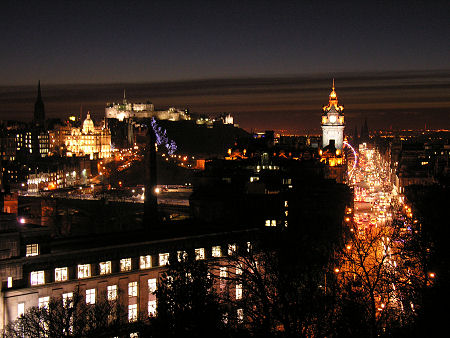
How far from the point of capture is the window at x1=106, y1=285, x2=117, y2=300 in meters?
32.6

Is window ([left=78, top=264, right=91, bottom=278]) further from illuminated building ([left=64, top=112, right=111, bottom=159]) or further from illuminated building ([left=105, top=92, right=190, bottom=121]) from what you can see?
illuminated building ([left=105, top=92, right=190, bottom=121])

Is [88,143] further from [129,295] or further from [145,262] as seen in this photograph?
[129,295]

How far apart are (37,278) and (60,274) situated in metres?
1.13

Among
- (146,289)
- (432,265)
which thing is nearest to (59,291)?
(146,289)

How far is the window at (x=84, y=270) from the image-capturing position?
106ft

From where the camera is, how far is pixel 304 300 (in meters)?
20.7

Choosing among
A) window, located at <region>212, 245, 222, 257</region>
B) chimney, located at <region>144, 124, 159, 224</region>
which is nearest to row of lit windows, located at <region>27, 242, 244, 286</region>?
window, located at <region>212, 245, 222, 257</region>

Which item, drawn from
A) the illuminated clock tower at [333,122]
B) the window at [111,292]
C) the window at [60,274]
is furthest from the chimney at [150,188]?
the illuminated clock tower at [333,122]

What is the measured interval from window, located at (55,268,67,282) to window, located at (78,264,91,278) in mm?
776

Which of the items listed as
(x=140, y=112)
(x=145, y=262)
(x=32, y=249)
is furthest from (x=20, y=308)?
(x=140, y=112)

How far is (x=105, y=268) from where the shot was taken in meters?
33.4

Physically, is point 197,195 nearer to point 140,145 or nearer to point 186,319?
point 186,319

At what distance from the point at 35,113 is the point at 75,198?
3728 inches

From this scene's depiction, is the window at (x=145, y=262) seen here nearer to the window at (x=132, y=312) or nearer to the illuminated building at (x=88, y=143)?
the window at (x=132, y=312)
